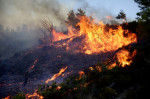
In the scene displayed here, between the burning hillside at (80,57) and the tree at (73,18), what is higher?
the tree at (73,18)

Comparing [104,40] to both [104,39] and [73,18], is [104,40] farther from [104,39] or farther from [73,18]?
[73,18]

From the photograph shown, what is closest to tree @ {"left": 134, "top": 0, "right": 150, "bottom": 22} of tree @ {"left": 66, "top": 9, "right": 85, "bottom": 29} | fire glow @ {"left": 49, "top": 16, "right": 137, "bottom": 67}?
fire glow @ {"left": 49, "top": 16, "right": 137, "bottom": 67}

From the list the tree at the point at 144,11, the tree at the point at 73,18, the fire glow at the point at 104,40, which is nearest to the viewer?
the tree at the point at 144,11

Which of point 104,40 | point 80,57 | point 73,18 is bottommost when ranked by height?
point 80,57

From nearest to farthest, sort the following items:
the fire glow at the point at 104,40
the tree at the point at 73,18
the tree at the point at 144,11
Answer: the tree at the point at 144,11 < the fire glow at the point at 104,40 < the tree at the point at 73,18

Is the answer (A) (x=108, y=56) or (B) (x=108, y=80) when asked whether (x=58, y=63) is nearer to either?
(A) (x=108, y=56)

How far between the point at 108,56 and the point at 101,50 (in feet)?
7.19

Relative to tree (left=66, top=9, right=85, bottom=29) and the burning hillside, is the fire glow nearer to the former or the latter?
the burning hillside

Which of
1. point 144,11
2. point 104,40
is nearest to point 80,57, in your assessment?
point 104,40

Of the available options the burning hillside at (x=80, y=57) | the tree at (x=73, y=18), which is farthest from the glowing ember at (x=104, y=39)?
the tree at (x=73, y=18)

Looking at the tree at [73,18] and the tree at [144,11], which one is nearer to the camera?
the tree at [144,11]

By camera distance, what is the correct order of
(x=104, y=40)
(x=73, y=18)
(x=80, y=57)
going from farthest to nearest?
(x=73, y=18), (x=104, y=40), (x=80, y=57)

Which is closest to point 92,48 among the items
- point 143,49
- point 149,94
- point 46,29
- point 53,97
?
point 143,49

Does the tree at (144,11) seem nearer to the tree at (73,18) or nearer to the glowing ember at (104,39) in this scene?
the glowing ember at (104,39)
